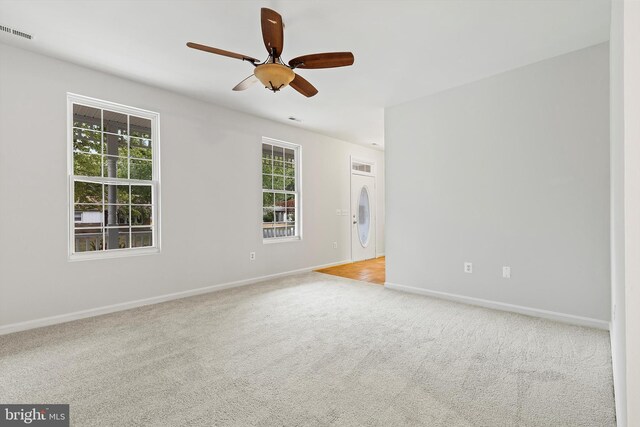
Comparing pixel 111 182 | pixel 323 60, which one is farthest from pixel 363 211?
pixel 323 60

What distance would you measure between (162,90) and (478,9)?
3716 mm

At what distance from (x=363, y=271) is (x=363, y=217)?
1.84 m

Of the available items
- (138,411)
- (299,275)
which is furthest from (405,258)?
(138,411)

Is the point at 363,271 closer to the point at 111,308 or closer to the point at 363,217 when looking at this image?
the point at 363,217

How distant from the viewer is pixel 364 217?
24.8ft

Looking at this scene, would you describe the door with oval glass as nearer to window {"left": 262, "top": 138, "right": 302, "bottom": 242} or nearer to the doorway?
the doorway

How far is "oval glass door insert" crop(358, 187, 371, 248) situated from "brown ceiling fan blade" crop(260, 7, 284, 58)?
17.3 ft

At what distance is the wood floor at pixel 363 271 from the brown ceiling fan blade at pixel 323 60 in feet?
11.6

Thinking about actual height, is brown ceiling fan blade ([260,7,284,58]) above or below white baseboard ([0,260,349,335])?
above

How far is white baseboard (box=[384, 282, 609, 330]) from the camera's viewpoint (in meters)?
3.08

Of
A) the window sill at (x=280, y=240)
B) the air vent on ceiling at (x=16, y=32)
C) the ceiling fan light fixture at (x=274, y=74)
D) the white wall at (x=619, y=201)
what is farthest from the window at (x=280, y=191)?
the white wall at (x=619, y=201)

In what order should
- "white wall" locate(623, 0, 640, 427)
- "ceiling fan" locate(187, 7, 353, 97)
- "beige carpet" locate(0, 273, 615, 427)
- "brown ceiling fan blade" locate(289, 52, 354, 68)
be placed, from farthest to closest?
"brown ceiling fan blade" locate(289, 52, 354, 68) → "ceiling fan" locate(187, 7, 353, 97) → "beige carpet" locate(0, 273, 615, 427) → "white wall" locate(623, 0, 640, 427)

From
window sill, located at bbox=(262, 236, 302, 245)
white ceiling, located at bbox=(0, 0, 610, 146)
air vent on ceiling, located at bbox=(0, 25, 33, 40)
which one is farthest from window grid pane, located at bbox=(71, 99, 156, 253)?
window sill, located at bbox=(262, 236, 302, 245)

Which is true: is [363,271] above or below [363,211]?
below
